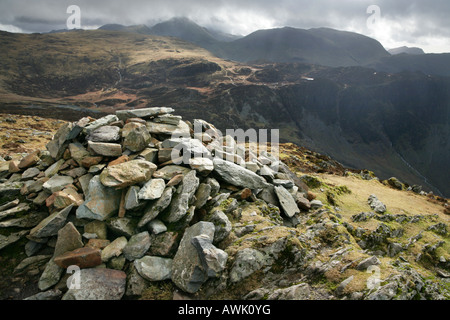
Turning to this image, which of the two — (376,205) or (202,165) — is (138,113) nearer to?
(202,165)

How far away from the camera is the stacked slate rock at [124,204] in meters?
8.22

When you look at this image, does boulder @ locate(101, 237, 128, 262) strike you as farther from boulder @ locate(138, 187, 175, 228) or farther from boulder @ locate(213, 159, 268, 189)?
boulder @ locate(213, 159, 268, 189)

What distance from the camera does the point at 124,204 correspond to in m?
9.85

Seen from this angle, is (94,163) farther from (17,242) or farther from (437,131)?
(437,131)

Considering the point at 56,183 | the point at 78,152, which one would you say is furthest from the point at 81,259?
the point at 78,152

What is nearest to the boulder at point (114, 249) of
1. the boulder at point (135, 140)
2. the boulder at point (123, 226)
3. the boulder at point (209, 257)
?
the boulder at point (123, 226)

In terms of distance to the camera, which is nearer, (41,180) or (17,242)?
(17,242)

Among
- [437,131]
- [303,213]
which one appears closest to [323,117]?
[437,131]

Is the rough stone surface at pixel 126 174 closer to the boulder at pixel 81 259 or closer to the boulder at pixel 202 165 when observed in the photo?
the boulder at pixel 202 165

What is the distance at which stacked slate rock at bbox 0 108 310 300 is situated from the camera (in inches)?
324

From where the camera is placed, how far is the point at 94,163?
11289 millimetres
